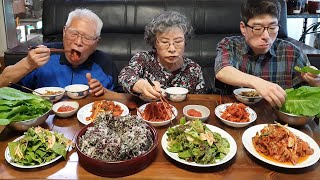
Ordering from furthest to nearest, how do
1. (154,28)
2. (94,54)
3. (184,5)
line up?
1. (184,5)
2. (94,54)
3. (154,28)

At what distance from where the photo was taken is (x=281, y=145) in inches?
48.2

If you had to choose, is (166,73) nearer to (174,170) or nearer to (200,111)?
(200,111)

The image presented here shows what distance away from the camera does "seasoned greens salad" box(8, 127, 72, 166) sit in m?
1.14

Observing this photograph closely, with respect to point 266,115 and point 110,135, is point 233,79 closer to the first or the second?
point 266,115

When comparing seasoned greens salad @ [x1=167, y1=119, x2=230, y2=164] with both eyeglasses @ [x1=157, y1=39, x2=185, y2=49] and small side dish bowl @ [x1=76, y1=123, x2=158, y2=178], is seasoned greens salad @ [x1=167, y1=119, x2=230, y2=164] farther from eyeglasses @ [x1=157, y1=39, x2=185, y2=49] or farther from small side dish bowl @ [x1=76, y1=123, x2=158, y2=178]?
eyeglasses @ [x1=157, y1=39, x2=185, y2=49]

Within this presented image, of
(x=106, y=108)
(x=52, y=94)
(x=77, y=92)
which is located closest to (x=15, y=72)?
(x=52, y=94)

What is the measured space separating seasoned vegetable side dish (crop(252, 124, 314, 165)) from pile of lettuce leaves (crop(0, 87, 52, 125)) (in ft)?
3.24

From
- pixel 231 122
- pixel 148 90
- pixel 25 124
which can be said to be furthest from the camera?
pixel 148 90

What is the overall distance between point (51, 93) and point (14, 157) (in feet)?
2.13

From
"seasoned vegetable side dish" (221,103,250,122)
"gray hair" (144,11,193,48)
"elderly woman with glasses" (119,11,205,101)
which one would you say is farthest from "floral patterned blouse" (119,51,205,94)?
"seasoned vegetable side dish" (221,103,250,122)

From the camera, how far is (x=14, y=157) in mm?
1153

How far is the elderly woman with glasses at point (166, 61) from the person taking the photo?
1943 millimetres

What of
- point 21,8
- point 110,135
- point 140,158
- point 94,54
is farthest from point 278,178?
point 21,8

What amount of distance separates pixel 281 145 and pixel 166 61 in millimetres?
1021
